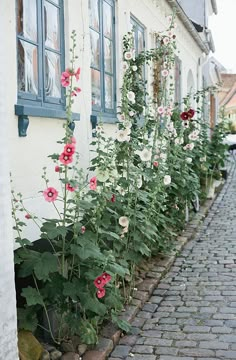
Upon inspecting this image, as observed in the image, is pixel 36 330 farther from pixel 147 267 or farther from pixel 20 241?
pixel 147 267

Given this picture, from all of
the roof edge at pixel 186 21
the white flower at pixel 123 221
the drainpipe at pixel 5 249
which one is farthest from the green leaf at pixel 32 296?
the roof edge at pixel 186 21

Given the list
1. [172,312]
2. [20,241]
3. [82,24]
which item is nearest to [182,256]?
[172,312]

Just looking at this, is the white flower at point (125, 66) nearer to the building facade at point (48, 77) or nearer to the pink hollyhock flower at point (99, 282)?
the building facade at point (48, 77)

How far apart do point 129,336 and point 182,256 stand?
2868 mm

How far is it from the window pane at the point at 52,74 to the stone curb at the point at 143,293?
79.3 inches

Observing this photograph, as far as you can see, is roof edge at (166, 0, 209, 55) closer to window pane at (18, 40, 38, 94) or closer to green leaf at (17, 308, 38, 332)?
window pane at (18, 40, 38, 94)

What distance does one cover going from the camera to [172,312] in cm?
511

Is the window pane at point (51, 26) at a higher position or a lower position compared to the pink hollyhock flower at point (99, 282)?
higher

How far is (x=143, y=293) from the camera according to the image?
5469mm

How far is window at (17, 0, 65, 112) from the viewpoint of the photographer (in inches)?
165

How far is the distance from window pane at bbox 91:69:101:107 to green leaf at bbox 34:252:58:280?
2.58 m

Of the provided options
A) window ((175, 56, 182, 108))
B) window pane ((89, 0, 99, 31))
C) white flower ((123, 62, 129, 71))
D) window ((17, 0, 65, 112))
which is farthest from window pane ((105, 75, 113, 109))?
window ((175, 56, 182, 108))

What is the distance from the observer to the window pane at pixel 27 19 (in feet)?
13.6

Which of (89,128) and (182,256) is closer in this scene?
(89,128)
